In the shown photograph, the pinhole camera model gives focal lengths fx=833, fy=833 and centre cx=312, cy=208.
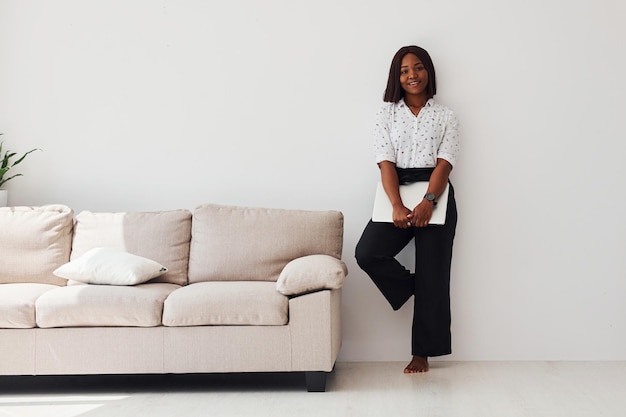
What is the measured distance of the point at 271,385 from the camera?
3.92m

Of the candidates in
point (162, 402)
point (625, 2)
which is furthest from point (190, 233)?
point (625, 2)

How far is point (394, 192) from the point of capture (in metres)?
4.17

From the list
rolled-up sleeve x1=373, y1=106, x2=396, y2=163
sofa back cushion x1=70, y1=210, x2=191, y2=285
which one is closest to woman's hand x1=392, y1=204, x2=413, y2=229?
rolled-up sleeve x1=373, y1=106, x2=396, y2=163

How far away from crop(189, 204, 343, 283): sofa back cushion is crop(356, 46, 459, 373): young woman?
213 millimetres

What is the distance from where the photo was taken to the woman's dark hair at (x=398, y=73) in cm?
435

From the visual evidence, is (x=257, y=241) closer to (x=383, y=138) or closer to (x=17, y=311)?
(x=383, y=138)

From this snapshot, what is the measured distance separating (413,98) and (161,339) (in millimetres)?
1804

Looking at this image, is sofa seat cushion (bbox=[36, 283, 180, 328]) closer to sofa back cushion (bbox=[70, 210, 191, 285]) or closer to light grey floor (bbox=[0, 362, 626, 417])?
light grey floor (bbox=[0, 362, 626, 417])

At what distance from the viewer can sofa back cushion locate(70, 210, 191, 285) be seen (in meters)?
4.25

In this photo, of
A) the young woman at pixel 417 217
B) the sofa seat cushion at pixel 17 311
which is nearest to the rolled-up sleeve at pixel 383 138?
the young woman at pixel 417 217

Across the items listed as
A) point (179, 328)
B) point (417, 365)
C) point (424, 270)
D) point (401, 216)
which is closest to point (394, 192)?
point (401, 216)

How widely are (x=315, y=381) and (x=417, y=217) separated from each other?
3.16 ft

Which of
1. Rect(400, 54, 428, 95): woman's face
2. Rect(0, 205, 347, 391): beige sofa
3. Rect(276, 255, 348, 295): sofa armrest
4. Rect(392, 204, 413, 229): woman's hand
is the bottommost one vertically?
Rect(0, 205, 347, 391): beige sofa

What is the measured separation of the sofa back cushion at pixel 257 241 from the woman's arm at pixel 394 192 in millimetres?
294
